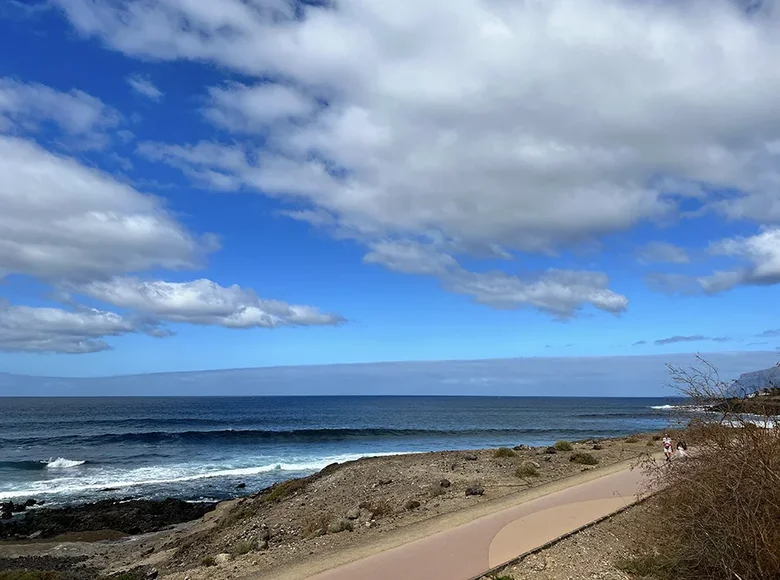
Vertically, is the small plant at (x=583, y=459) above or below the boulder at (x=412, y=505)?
above

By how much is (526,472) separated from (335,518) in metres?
7.11

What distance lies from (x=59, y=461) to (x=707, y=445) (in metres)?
39.7

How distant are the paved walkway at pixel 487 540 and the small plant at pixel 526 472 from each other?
9.27 ft

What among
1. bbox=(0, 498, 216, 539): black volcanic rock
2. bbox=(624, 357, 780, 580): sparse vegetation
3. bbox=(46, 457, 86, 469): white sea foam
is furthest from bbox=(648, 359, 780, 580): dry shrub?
bbox=(46, 457, 86, 469): white sea foam

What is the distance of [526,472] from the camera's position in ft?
62.3

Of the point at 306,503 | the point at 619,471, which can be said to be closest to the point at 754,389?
the point at 619,471

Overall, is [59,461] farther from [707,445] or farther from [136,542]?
[707,445]

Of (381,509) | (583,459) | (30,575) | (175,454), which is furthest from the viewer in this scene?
(175,454)

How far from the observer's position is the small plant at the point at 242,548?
12770 millimetres

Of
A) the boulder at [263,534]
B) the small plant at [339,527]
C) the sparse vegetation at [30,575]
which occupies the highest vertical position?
the small plant at [339,527]

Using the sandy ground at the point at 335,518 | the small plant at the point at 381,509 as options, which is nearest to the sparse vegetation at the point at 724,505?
the sandy ground at the point at 335,518

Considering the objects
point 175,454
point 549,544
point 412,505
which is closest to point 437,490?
point 412,505

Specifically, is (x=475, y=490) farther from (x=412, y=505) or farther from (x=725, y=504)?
(x=725, y=504)

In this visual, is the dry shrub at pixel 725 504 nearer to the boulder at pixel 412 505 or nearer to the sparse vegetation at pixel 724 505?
the sparse vegetation at pixel 724 505
